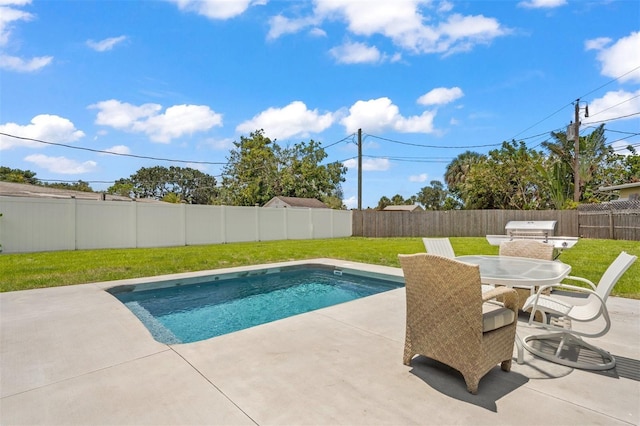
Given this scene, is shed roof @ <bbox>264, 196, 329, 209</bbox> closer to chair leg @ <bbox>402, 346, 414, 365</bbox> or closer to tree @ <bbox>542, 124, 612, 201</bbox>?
tree @ <bbox>542, 124, 612, 201</bbox>

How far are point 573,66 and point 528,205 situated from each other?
11.9 m

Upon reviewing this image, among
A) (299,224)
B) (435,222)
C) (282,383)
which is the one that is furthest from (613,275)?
(435,222)

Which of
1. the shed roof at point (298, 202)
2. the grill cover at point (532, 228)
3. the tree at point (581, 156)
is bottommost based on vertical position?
the grill cover at point (532, 228)

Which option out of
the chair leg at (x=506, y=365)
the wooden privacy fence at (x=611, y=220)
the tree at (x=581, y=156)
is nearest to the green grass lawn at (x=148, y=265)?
the chair leg at (x=506, y=365)

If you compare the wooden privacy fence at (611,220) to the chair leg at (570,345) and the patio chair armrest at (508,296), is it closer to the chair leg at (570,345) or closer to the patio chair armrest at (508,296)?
the chair leg at (570,345)

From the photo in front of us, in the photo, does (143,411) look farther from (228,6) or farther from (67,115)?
(67,115)

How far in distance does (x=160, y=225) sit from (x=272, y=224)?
5.47 metres

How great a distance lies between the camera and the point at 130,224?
41.4 feet

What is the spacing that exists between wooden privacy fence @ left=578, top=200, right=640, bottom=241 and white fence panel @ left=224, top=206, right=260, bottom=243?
51.4 ft

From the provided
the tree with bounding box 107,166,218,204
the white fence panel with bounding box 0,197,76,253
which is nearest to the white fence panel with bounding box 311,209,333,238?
the white fence panel with bounding box 0,197,76,253

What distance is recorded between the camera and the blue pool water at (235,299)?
190 inches

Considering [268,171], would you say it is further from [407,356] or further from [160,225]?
[407,356]

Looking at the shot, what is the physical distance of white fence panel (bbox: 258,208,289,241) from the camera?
1670 centimetres

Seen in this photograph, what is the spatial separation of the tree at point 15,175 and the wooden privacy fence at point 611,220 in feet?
143
